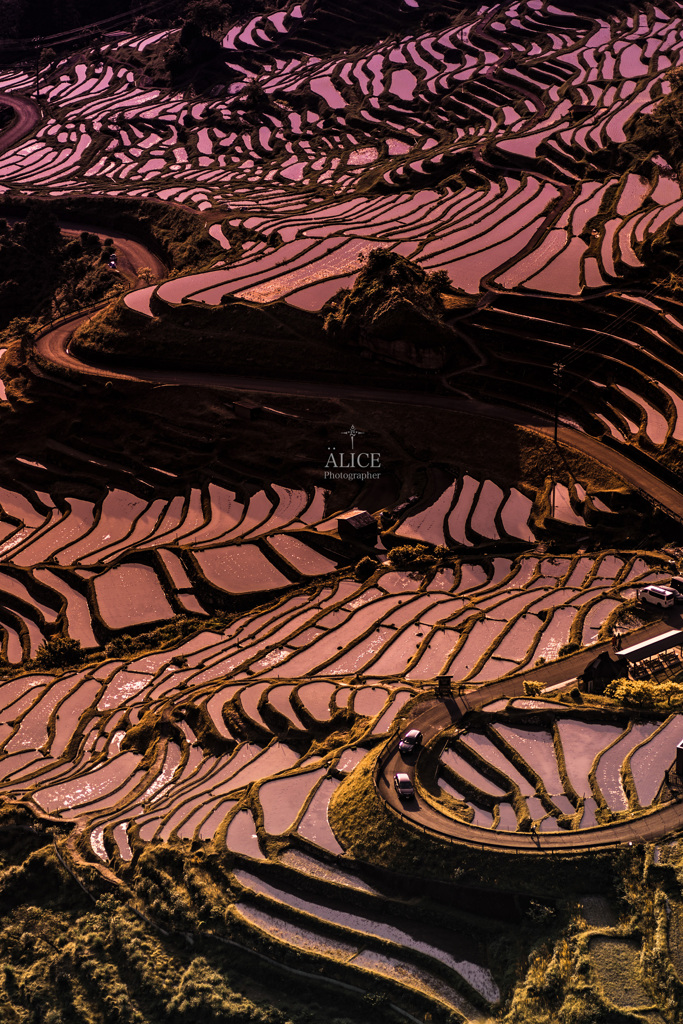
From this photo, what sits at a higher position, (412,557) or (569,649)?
(569,649)

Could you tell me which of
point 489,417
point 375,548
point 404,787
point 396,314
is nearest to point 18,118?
point 396,314

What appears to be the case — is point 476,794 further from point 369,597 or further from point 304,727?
point 369,597

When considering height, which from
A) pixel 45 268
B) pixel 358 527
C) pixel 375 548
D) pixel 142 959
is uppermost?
pixel 45 268

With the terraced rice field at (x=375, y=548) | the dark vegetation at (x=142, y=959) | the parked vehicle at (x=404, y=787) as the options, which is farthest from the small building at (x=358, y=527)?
the dark vegetation at (x=142, y=959)

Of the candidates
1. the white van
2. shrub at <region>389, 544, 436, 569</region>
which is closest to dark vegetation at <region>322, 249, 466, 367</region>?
shrub at <region>389, 544, 436, 569</region>

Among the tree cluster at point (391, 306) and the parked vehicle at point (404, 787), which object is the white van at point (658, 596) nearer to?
the parked vehicle at point (404, 787)

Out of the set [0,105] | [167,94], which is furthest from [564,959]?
[0,105]

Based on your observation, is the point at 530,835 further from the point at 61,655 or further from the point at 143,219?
the point at 143,219
